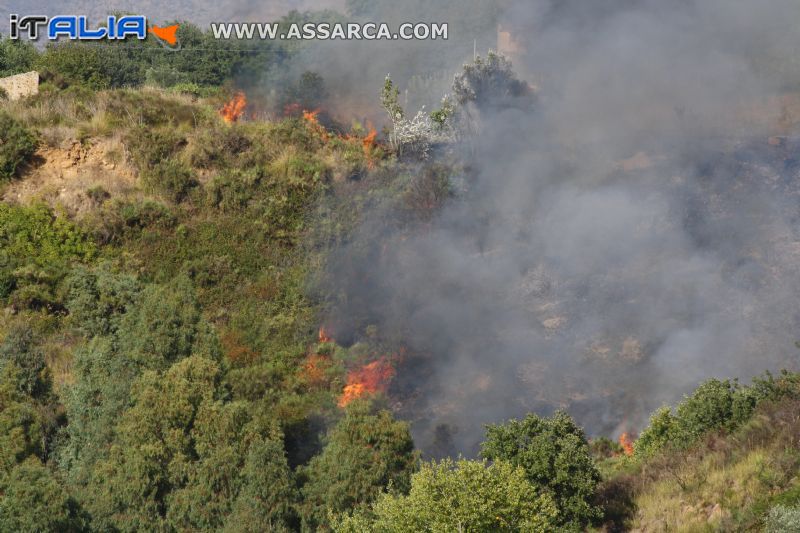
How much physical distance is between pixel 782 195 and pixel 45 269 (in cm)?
2116

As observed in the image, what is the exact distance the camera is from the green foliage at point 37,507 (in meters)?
14.7

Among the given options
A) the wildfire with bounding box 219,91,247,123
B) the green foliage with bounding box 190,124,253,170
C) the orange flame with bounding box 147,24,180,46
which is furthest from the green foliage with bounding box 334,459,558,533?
the orange flame with bounding box 147,24,180,46

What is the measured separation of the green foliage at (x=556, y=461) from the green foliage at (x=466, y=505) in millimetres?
1744

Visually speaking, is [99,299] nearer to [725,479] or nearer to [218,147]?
[218,147]

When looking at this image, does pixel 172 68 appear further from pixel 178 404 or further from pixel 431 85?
pixel 178 404

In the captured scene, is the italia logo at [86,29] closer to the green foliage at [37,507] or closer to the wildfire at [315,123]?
the wildfire at [315,123]

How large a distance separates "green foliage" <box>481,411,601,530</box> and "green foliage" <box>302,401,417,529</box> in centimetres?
172

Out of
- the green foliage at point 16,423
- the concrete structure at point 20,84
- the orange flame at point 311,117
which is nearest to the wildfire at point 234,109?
the orange flame at point 311,117

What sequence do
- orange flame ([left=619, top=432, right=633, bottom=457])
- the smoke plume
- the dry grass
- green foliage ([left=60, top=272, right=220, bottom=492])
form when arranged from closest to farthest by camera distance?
the dry grass, green foliage ([left=60, top=272, right=220, bottom=492]), orange flame ([left=619, top=432, right=633, bottom=457]), the smoke plume

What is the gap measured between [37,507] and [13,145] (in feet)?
55.8

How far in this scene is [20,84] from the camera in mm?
33000

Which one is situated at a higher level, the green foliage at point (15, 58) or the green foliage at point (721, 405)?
the green foliage at point (15, 58)

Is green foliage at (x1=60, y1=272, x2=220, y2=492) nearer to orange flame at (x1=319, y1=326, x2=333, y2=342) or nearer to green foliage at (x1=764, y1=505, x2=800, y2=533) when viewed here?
orange flame at (x1=319, y1=326, x2=333, y2=342)

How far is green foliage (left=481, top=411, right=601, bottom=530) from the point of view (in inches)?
629
